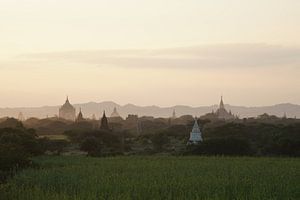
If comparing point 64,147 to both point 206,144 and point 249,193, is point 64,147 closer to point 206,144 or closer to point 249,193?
point 206,144

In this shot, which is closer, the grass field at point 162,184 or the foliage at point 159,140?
the grass field at point 162,184

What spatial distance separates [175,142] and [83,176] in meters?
44.1

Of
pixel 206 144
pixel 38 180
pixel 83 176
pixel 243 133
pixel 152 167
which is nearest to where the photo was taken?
pixel 38 180

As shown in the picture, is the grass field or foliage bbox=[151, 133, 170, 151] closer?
the grass field

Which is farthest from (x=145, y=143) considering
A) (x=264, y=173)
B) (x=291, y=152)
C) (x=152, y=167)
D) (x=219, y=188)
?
(x=219, y=188)

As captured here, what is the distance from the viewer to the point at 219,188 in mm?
21344

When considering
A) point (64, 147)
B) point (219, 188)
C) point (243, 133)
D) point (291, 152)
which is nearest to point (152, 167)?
point (219, 188)

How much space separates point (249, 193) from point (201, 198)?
2.12m

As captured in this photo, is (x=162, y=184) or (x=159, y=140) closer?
(x=162, y=184)

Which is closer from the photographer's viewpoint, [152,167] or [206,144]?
[152,167]

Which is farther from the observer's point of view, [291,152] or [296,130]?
[296,130]

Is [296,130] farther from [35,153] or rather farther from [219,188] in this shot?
[219,188]

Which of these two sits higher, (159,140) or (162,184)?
(159,140)

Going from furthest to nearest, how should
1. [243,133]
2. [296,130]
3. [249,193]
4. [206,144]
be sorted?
[243,133] < [296,130] < [206,144] < [249,193]
